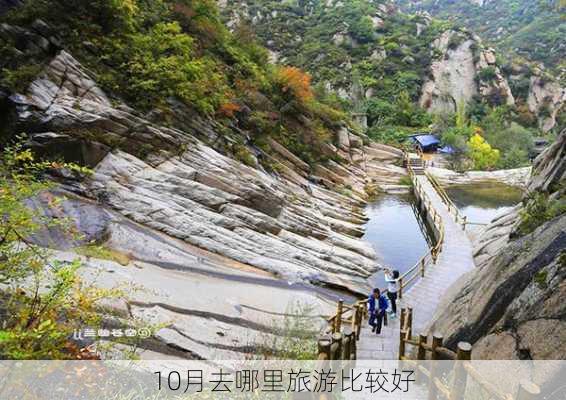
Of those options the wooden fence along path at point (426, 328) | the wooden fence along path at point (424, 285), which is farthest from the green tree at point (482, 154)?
the wooden fence along path at point (424, 285)

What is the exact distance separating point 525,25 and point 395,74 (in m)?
58.7

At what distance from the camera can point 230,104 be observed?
→ 2230cm

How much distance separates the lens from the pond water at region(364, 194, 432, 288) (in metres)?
20.1

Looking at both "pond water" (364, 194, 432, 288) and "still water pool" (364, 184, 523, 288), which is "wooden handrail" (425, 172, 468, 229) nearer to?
"still water pool" (364, 184, 523, 288)

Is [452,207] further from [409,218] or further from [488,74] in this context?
[488,74]

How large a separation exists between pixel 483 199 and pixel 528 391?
32.3m

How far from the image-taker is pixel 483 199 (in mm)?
32281

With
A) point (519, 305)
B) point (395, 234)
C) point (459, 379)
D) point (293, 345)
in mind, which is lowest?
point (293, 345)

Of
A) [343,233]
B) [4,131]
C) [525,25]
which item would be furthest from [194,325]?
[525,25]

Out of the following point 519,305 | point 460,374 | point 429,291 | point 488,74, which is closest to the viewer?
point 460,374

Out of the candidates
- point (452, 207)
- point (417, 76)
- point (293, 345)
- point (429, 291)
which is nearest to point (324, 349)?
point (293, 345)

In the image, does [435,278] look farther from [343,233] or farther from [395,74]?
[395,74]

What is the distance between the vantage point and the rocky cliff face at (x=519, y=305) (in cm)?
527

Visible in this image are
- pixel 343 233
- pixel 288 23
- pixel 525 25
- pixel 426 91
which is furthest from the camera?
pixel 525 25
